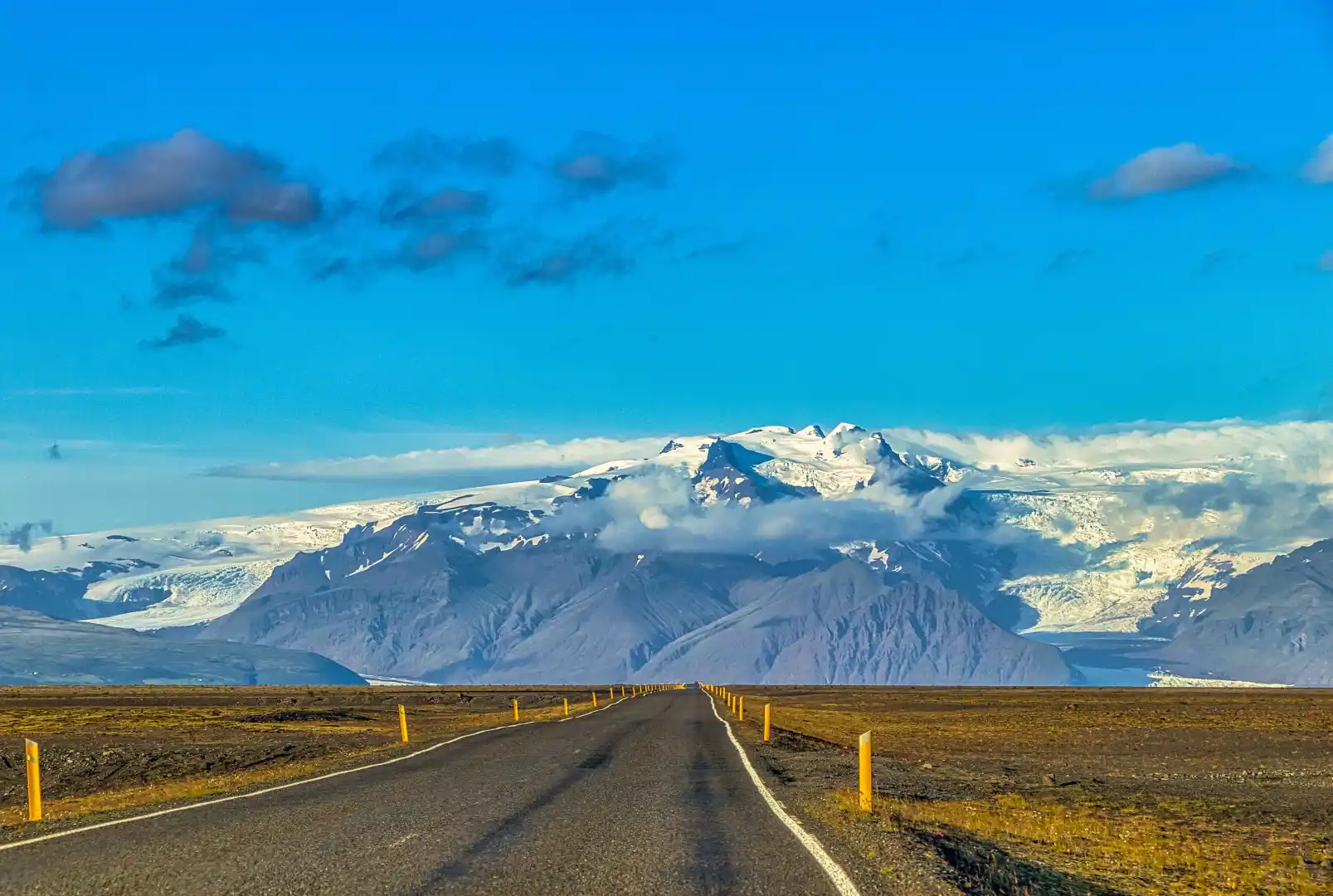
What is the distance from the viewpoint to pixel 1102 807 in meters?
27.4

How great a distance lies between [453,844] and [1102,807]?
13.9 m

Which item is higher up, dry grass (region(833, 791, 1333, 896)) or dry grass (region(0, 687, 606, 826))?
dry grass (region(833, 791, 1333, 896))

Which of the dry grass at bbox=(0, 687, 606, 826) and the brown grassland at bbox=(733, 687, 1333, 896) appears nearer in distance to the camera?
the brown grassland at bbox=(733, 687, 1333, 896)

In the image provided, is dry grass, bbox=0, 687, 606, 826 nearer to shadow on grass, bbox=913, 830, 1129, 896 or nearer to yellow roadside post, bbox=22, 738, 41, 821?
yellow roadside post, bbox=22, 738, 41, 821

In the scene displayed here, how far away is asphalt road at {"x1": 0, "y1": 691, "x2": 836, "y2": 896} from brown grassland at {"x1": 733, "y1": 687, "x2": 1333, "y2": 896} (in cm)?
226

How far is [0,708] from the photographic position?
125 metres

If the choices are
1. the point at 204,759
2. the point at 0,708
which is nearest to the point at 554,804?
the point at 204,759

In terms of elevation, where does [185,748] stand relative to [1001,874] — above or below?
below

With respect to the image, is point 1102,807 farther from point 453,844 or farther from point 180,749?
point 180,749

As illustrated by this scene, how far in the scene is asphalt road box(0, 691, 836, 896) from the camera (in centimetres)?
1600

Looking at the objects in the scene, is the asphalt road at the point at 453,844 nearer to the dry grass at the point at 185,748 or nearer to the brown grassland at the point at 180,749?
the brown grassland at the point at 180,749

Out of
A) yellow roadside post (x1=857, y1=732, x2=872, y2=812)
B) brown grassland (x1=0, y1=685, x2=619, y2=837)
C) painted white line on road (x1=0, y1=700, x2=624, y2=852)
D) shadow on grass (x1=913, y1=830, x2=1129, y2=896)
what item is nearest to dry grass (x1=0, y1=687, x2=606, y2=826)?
brown grassland (x1=0, y1=685, x2=619, y2=837)

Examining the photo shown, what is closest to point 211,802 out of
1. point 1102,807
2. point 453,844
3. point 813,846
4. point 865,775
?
point 453,844

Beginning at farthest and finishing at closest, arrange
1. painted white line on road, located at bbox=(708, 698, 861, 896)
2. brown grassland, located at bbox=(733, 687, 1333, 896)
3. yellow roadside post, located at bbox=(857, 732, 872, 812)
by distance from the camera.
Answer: yellow roadside post, located at bbox=(857, 732, 872, 812) → brown grassland, located at bbox=(733, 687, 1333, 896) → painted white line on road, located at bbox=(708, 698, 861, 896)
